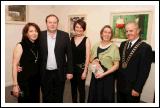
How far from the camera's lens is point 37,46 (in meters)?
1.88

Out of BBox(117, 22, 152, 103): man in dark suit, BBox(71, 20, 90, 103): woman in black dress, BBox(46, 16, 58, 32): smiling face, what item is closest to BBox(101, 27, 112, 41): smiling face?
BBox(117, 22, 152, 103): man in dark suit

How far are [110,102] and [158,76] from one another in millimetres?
521

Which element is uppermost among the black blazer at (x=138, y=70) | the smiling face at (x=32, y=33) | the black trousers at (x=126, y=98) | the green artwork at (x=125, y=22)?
the green artwork at (x=125, y=22)

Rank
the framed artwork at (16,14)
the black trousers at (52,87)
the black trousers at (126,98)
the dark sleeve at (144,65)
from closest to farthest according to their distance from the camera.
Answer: the dark sleeve at (144,65), the black trousers at (126,98), the black trousers at (52,87), the framed artwork at (16,14)

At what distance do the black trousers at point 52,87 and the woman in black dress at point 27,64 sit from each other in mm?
114

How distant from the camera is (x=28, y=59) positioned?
180cm

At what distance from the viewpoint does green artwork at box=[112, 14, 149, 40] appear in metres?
2.86

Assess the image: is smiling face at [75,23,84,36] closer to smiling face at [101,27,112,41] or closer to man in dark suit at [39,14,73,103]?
man in dark suit at [39,14,73,103]

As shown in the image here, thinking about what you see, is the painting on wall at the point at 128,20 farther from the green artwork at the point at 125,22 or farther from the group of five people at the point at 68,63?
the group of five people at the point at 68,63

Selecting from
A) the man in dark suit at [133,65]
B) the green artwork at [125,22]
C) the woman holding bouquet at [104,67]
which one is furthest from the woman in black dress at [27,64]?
the green artwork at [125,22]

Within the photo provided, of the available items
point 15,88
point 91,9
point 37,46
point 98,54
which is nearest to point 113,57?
point 98,54

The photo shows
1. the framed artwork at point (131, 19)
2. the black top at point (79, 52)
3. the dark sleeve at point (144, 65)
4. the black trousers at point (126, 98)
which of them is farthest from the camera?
the framed artwork at point (131, 19)

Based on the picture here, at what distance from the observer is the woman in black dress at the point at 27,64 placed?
1.78 metres

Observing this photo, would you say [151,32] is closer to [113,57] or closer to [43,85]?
[113,57]
